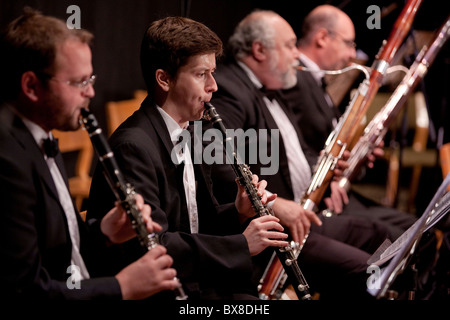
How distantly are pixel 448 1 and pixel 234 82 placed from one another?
2296 millimetres

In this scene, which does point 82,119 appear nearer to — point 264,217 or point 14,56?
point 14,56

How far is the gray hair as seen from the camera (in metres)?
2.93

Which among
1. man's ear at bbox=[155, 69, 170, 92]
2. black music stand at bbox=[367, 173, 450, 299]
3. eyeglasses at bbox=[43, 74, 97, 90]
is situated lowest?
black music stand at bbox=[367, 173, 450, 299]

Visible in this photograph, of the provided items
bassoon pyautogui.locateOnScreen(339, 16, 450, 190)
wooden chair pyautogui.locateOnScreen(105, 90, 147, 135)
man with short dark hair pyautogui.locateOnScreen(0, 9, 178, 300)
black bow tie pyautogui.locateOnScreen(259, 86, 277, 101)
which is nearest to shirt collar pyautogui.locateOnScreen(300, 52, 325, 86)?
bassoon pyautogui.locateOnScreen(339, 16, 450, 190)

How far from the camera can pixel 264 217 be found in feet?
6.49

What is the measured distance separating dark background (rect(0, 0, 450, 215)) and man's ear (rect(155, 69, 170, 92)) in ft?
1.01

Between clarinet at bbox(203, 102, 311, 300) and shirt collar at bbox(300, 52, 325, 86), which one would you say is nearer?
clarinet at bbox(203, 102, 311, 300)

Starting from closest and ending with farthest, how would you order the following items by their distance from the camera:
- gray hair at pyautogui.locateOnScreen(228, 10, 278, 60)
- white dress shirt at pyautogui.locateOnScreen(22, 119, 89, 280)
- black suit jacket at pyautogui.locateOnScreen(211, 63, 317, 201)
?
white dress shirt at pyautogui.locateOnScreen(22, 119, 89, 280)
black suit jacket at pyautogui.locateOnScreen(211, 63, 317, 201)
gray hair at pyautogui.locateOnScreen(228, 10, 278, 60)

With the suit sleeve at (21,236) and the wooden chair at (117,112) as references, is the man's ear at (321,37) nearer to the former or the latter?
the wooden chair at (117,112)

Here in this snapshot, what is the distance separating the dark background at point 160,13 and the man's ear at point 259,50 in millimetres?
138

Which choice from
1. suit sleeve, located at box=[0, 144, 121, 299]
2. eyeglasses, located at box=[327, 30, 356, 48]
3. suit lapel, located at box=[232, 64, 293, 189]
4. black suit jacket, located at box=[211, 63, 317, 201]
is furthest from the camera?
eyeglasses, located at box=[327, 30, 356, 48]

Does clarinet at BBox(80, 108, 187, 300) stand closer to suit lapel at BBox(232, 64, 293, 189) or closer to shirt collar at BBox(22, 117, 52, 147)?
shirt collar at BBox(22, 117, 52, 147)

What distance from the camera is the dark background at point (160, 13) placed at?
2.55 meters
